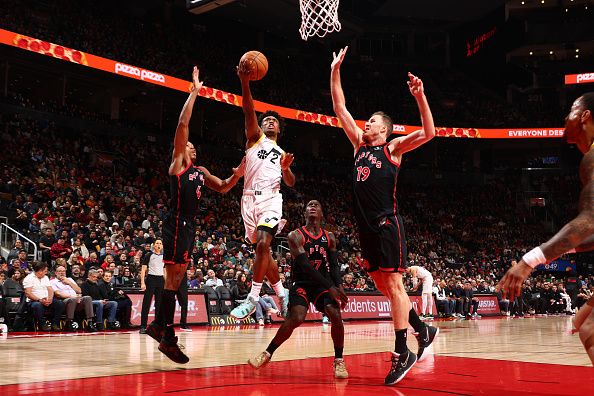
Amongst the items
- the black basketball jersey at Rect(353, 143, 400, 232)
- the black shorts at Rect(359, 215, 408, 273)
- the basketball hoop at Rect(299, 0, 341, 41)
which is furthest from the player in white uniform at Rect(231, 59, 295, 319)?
the basketball hoop at Rect(299, 0, 341, 41)

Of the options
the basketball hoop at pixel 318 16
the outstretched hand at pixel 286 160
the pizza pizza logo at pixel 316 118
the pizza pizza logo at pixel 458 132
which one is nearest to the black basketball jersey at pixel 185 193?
the outstretched hand at pixel 286 160

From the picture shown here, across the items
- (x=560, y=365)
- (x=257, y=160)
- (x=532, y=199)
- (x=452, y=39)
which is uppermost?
(x=452, y=39)

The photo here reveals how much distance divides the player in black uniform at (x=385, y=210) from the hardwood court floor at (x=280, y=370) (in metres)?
0.57

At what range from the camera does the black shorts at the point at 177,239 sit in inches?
242

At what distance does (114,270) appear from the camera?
14172 millimetres

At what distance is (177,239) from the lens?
20.2ft

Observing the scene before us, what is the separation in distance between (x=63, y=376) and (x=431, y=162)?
34.7m

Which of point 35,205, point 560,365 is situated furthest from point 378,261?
point 35,205

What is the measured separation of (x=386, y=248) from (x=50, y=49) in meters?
18.3

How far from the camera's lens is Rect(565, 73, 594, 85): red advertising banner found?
32719 millimetres

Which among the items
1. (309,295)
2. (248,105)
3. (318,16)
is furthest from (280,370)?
(318,16)

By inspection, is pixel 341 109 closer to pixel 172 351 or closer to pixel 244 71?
pixel 244 71

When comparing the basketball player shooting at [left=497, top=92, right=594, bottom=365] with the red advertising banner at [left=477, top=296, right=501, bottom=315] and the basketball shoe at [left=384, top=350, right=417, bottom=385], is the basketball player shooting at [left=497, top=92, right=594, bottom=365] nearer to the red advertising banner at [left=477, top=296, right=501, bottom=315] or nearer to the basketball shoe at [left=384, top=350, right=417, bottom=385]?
the basketball shoe at [left=384, top=350, right=417, bottom=385]

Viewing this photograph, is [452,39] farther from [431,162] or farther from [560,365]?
[560,365]
